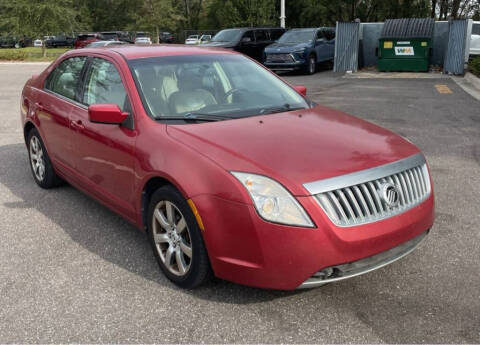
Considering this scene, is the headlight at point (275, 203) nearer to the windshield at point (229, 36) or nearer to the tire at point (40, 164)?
the tire at point (40, 164)

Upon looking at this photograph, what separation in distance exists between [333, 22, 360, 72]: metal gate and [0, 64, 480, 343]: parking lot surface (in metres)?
14.9

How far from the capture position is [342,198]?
291 centimetres

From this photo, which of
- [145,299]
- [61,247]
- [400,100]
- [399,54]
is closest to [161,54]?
[61,247]

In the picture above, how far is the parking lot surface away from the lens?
2.94 meters

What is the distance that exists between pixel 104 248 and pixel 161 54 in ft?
5.56

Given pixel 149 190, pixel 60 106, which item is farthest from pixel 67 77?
pixel 149 190

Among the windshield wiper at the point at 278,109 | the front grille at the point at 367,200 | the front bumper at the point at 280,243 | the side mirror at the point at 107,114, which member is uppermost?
the side mirror at the point at 107,114

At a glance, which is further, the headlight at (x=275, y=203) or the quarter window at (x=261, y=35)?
the quarter window at (x=261, y=35)

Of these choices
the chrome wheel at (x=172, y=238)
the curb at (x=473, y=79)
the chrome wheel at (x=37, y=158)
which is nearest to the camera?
the chrome wheel at (x=172, y=238)

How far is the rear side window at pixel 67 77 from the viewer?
15.9 feet

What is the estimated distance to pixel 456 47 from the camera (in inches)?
679

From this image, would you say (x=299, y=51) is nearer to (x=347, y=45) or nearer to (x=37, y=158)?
(x=347, y=45)

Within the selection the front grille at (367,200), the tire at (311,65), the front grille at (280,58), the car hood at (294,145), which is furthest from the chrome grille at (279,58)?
the front grille at (367,200)

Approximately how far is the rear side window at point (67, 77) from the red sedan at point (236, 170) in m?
0.06
